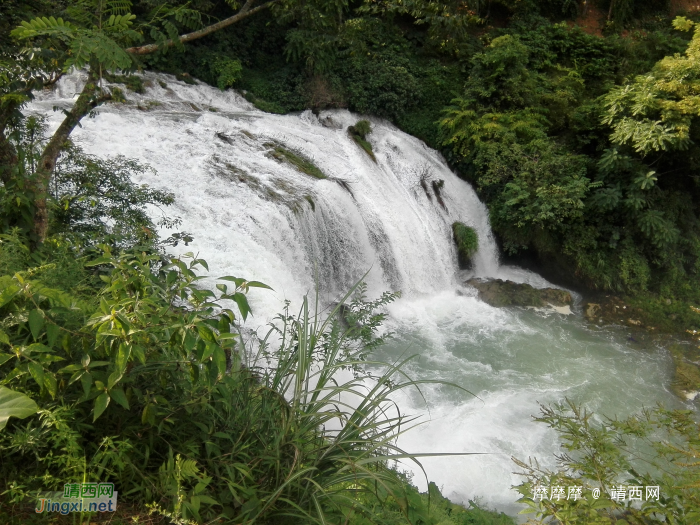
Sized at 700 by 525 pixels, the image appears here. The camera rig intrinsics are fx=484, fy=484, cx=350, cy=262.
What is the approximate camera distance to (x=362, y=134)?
12.2m

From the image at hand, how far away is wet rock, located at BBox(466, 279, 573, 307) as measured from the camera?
10.3m

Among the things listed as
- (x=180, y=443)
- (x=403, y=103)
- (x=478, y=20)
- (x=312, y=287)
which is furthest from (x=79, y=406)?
(x=478, y=20)

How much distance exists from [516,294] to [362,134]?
540cm

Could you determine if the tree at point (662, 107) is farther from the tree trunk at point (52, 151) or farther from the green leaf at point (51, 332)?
the green leaf at point (51, 332)

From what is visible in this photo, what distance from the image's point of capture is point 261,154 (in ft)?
32.1

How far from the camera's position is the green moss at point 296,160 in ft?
32.1

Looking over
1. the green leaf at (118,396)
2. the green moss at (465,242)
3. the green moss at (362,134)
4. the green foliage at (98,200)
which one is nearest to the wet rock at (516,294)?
the green moss at (465,242)

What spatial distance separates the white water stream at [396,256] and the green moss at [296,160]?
7.1 inches

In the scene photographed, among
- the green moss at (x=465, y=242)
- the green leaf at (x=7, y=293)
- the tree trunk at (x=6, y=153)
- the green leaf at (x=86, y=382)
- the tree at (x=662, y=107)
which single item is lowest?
the green leaf at (x=86, y=382)

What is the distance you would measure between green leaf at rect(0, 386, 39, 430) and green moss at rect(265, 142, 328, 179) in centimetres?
839

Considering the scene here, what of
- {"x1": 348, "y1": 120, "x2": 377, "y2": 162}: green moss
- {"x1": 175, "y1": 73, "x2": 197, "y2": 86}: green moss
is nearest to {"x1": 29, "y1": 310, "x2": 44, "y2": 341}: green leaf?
{"x1": 348, "y1": 120, "x2": 377, "y2": 162}: green moss

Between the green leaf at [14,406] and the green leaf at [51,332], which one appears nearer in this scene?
the green leaf at [14,406]

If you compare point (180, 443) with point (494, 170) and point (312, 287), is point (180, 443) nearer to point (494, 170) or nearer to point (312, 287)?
point (312, 287)

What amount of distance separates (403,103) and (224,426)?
1229 centimetres
